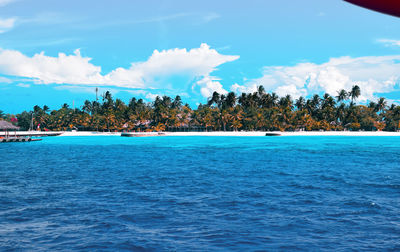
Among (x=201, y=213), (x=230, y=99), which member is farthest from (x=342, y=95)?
(x=201, y=213)

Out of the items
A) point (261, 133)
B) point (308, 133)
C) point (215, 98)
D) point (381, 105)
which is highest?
point (215, 98)

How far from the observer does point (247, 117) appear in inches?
4594

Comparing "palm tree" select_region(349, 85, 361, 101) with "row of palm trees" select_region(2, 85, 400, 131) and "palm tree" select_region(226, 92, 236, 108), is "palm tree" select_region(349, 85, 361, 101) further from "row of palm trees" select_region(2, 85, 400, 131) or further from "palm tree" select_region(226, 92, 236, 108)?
"palm tree" select_region(226, 92, 236, 108)

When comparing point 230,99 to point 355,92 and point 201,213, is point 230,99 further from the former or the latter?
point 201,213

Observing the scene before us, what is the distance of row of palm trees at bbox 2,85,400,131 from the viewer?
379 ft

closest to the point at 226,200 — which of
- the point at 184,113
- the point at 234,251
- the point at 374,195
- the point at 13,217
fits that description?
the point at 234,251

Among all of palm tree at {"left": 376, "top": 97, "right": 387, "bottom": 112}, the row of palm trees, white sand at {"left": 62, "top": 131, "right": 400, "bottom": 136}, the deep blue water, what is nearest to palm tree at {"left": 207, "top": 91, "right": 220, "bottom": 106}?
the row of palm trees

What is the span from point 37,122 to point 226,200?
129928 mm

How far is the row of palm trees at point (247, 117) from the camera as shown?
116 m

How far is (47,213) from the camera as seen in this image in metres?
14.7

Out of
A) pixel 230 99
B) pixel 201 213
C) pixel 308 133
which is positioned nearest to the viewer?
pixel 201 213

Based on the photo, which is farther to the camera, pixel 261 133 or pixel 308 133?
pixel 261 133

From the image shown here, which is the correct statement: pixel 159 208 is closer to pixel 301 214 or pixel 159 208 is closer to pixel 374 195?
pixel 301 214

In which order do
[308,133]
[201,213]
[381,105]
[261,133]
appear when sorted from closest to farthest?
[201,213], [308,133], [261,133], [381,105]
